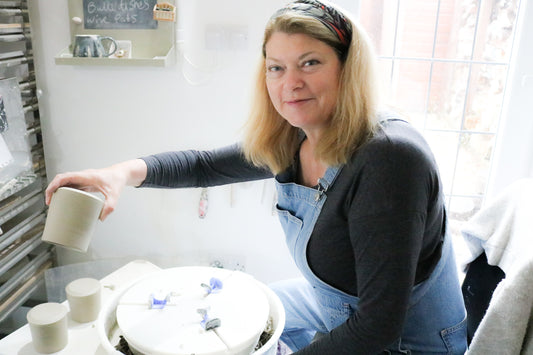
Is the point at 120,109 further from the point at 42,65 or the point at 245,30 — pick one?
the point at 245,30

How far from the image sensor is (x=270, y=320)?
1.05 meters

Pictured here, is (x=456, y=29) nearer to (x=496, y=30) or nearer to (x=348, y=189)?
(x=496, y=30)

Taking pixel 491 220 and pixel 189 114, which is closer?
pixel 491 220

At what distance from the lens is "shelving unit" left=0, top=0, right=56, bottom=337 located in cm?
154

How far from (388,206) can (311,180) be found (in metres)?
0.28

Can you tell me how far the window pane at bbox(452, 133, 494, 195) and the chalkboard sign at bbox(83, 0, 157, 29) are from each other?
1274mm

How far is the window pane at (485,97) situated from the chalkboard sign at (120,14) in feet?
3.97

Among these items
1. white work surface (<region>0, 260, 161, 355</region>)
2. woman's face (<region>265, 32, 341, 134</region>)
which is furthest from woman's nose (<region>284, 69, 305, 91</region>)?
white work surface (<region>0, 260, 161, 355</region>)

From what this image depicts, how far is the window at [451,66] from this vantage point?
5.44ft

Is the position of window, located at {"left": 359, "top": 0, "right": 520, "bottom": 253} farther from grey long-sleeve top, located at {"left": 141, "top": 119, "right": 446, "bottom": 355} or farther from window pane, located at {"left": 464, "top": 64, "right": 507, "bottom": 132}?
grey long-sleeve top, located at {"left": 141, "top": 119, "right": 446, "bottom": 355}

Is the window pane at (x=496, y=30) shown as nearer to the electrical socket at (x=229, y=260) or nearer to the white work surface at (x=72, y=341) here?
the electrical socket at (x=229, y=260)

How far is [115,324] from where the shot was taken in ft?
3.42

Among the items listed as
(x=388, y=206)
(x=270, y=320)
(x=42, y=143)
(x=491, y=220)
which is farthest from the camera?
(x=42, y=143)

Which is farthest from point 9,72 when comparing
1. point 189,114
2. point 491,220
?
point 491,220
